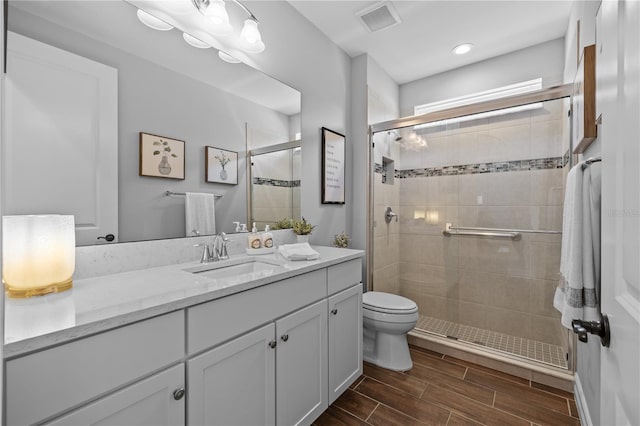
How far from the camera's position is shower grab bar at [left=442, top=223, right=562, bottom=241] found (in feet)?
8.14

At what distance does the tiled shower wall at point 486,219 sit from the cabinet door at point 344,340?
0.97 m

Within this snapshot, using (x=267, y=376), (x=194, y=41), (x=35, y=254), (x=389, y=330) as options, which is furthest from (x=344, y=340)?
(x=194, y=41)

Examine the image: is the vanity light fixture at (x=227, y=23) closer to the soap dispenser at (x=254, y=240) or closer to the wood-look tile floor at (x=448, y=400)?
the soap dispenser at (x=254, y=240)

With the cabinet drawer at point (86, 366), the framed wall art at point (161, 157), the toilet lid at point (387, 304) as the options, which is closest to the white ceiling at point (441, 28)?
the framed wall art at point (161, 157)

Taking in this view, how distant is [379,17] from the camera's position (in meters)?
2.17

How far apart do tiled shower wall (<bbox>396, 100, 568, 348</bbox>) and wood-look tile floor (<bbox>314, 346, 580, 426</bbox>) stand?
62 cm

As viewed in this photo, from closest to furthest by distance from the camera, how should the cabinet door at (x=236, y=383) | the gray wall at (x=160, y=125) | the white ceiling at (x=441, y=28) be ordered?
the cabinet door at (x=236, y=383)
the gray wall at (x=160, y=125)
the white ceiling at (x=441, y=28)

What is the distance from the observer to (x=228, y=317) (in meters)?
1.09

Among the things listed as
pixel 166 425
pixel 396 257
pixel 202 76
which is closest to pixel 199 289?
pixel 166 425

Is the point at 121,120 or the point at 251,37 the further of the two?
the point at 251,37

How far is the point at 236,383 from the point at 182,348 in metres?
0.30

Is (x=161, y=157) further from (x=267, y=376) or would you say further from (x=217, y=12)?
(x=267, y=376)

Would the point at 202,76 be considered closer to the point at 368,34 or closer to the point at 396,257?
the point at 368,34

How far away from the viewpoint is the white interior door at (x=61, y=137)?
39.9 inches
